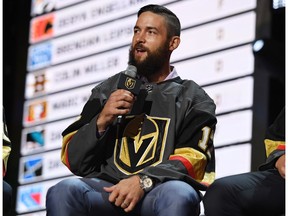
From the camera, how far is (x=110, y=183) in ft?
11.3

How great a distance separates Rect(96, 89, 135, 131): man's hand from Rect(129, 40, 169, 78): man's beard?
0.33 meters

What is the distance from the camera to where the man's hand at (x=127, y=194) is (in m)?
3.24

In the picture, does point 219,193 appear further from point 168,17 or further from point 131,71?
point 168,17

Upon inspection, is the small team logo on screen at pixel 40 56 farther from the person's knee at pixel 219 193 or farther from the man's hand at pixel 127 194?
the person's knee at pixel 219 193

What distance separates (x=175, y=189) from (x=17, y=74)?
3.41 m

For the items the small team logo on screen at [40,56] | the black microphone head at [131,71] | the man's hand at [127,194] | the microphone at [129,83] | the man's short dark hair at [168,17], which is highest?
the man's short dark hair at [168,17]

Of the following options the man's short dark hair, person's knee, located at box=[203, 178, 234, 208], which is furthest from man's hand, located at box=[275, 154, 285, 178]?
the man's short dark hair

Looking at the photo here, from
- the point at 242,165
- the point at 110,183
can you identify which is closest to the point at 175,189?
the point at 110,183

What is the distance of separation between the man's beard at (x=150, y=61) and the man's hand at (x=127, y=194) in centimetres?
63

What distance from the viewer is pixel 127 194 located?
3242 millimetres

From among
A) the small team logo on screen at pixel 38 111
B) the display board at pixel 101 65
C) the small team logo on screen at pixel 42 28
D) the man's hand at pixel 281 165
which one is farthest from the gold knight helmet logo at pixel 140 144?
the small team logo on screen at pixel 42 28

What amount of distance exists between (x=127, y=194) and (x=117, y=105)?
37 centimetres

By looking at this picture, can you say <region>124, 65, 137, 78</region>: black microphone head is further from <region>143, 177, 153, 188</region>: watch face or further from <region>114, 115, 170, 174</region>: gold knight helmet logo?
<region>143, 177, 153, 188</region>: watch face

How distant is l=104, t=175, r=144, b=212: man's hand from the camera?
3240mm
